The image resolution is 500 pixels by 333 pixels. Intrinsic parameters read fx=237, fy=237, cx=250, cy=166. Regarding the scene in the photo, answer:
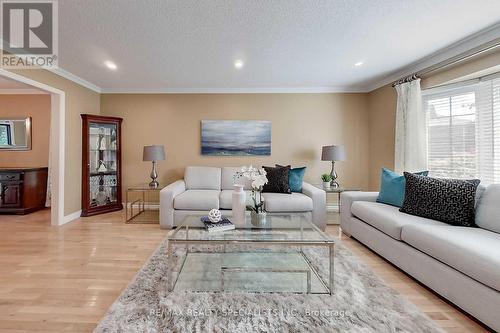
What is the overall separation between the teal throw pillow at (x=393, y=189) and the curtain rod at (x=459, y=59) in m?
1.35

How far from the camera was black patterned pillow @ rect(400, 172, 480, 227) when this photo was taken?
2.16 meters

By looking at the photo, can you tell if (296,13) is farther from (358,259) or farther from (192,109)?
(192,109)

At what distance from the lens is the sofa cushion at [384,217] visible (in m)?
2.24

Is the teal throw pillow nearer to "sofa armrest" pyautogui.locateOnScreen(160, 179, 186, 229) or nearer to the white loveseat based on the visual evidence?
the white loveseat

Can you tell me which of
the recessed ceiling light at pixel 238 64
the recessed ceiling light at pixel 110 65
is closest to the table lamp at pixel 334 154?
the recessed ceiling light at pixel 238 64

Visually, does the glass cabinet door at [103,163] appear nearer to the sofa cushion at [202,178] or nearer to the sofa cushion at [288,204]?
the sofa cushion at [202,178]

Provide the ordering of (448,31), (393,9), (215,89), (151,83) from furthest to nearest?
(215,89), (151,83), (448,31), (393,9)

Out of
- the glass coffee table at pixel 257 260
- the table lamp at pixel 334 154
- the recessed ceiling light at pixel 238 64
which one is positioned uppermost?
the recessed ceiling light at pixel 238 64

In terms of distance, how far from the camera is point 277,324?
4.90 ft

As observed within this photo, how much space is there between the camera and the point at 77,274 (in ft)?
7.04

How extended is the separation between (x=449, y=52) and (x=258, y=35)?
7.69ft

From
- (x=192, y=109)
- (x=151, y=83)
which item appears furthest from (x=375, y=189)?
(x=151, y=83)

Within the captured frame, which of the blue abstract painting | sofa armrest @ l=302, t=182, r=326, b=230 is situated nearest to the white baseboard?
the blue abstract painting

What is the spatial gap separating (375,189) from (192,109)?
3781 mm
